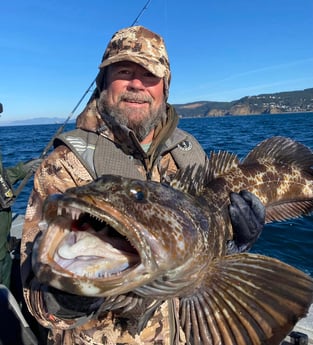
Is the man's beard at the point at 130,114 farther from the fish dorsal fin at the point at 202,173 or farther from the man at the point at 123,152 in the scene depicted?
the fish dorsal fin at the point at 202,173

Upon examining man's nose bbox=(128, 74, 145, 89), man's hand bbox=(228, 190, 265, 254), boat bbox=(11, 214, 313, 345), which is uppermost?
man's nose bbox=(128, 74, 145, 89)

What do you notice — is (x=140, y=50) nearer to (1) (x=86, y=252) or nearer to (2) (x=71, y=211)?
(2) (x=71, y=211)

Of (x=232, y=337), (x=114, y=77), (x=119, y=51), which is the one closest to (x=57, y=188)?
(x=114, y=77)

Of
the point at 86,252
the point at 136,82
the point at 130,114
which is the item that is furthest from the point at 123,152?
the point at 86,252

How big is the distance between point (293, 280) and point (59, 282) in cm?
177

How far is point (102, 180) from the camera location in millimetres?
2258

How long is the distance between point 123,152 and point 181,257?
1229 mm

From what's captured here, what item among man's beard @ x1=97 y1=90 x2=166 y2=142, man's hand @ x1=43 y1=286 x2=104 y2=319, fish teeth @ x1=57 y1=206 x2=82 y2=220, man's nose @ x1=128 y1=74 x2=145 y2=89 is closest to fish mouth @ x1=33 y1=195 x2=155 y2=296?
fish teeth @ x1=57 y1=206 x2=82 y2=220

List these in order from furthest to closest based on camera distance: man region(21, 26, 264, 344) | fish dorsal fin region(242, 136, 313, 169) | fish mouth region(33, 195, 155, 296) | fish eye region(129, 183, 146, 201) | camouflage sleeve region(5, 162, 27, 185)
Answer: camouflage sleeve region(5, 162, 27, 185) → fish dorsal fin region(242, 136, 313, 169) → man region(21, 26, 264, 344) → fish eye region(129, 183, 146, 201) → fish mouth region(33, 195, 155, 296)

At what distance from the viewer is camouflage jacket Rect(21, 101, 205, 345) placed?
2.58 metres

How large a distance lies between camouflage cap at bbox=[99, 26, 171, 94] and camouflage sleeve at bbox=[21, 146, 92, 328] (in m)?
0.93

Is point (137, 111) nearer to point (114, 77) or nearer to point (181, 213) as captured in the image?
point (114, 77)

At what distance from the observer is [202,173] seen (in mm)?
3059

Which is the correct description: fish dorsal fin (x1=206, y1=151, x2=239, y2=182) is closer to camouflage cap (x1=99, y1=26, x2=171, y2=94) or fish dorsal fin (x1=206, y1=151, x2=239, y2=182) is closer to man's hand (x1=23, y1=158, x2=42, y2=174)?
camouflage cap (x1=99, y1=26, x2=171, y2=94)
